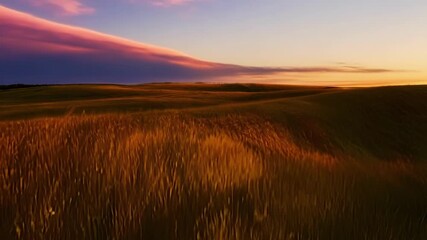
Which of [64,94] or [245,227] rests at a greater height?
[245,227]

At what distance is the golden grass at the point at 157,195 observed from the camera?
10.6ft

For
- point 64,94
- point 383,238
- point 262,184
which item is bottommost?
point 64,94

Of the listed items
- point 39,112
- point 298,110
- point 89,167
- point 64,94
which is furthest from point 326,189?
point 64,94

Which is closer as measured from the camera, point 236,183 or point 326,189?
point 236,183

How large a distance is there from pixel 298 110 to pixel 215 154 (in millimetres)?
18942

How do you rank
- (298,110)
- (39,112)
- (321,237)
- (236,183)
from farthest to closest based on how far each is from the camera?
(39,112) → (298,110) → (236,183) → (321,237)

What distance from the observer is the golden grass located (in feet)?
10.6

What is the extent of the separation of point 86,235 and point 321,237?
1.74m

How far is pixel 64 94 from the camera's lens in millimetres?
54094

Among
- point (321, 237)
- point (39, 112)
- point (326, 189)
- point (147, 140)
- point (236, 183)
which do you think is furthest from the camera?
point (39, 112)

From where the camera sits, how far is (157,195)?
146 inches

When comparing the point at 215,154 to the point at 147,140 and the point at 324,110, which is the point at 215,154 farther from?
the point at 324,110

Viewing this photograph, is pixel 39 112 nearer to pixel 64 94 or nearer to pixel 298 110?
pixel 298 110

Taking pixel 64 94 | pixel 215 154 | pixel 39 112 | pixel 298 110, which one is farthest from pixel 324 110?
pixel 64 94
